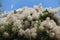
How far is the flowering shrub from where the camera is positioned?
2248 mm

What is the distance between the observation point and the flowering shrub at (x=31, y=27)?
2248mm

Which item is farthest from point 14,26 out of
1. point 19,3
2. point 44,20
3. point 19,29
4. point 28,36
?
point 19,3

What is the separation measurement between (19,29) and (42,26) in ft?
0.94

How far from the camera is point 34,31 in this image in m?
2.23

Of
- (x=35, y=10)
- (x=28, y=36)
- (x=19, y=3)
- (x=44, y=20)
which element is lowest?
(x=28, y=36)

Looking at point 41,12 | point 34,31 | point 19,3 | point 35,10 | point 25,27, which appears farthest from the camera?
point 19,3

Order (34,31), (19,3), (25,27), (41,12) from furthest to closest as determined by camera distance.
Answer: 1. (19,3)
2. (41,12)
3. (25,27)
4. (34,31)

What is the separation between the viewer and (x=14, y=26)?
7.64 ft

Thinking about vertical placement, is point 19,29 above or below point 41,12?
below

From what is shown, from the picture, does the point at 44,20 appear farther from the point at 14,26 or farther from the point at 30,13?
the point at 14,26

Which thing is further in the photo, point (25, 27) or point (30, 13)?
point (30, 13)

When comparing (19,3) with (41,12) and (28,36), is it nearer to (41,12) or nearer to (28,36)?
(41,12)

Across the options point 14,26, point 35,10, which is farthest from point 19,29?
point 35,10

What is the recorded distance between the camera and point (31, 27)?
2.36m
